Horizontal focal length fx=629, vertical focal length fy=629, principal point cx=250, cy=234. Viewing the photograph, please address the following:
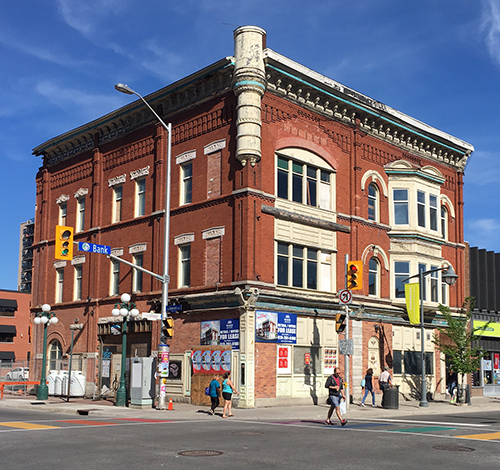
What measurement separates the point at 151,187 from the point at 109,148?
5.29 metres

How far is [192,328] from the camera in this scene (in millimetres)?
28078

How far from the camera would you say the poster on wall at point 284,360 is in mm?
26656

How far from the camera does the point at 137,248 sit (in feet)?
105

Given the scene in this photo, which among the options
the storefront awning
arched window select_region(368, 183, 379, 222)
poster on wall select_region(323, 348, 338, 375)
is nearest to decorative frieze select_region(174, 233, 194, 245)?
poster on wall select_region(323, 348, 338, 375)

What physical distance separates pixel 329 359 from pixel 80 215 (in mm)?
17401

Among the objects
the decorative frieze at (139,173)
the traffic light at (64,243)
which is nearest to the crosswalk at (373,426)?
the traffic light at (64,243)

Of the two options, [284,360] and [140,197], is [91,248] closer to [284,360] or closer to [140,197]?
[284,360]

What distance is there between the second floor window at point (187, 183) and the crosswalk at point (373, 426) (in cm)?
1244

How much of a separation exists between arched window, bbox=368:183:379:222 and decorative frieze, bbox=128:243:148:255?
11750mm

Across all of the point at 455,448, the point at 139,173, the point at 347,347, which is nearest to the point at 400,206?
the point at 347,347

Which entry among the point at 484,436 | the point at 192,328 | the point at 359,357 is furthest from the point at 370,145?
the point at 484,436

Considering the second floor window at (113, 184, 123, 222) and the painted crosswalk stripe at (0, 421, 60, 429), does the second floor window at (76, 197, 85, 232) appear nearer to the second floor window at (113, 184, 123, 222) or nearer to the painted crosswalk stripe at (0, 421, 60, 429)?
the second floor window at (113, 184, 123, 222)

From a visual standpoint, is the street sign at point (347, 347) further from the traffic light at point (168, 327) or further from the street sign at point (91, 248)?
the street sign at point (91, 248)

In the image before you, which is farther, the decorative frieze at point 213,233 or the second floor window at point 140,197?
the second floor window at point 140,197
